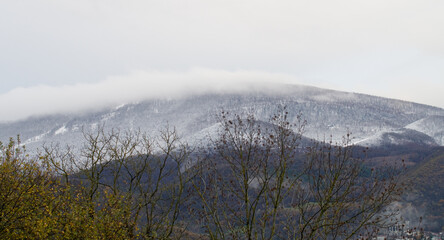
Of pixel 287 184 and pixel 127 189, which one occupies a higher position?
pixel 287 184

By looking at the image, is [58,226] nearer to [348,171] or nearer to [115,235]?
[115,235]

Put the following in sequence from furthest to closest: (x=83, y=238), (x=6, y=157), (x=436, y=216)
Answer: (x=436, y=216) → (x=6, y=157) → (x=83, y=238)

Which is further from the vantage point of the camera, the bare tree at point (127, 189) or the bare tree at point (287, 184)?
the bare tree at point (127, 189)

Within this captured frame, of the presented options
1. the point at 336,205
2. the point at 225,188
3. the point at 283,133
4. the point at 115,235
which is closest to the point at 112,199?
the point at 115,235

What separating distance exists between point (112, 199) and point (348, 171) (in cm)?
1383

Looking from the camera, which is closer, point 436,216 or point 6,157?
point 6,157

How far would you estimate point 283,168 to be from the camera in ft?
72.6

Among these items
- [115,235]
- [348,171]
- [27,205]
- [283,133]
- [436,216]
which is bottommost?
[436,216]

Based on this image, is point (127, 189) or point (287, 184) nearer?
point (287, 184)

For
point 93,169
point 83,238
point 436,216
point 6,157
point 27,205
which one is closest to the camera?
point 83,238

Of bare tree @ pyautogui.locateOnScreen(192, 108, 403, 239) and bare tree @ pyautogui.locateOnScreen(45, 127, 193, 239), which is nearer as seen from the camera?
bare tree @ pyautogui.locateOnScreen(192, 108, 403, 239)

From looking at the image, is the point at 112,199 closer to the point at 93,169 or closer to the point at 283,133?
the point at 283,133

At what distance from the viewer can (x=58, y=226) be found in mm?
20188

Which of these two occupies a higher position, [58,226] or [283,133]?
[283,133]
